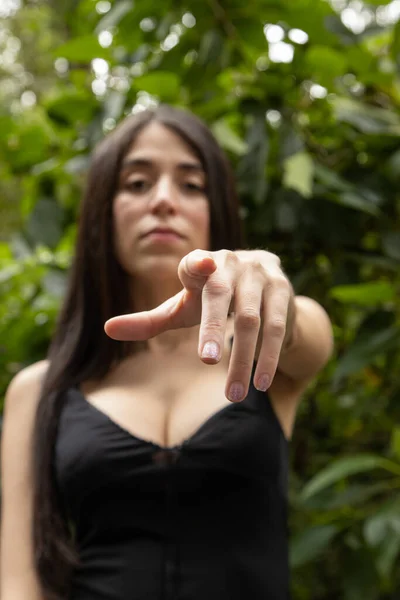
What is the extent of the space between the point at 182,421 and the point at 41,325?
45 centimetres

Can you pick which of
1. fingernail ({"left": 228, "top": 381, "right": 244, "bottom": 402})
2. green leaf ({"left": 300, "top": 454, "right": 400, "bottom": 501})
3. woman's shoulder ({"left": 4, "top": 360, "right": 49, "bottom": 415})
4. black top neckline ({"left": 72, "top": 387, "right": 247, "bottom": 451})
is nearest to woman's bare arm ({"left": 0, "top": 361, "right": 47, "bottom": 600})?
woman's shoulder ({"left": 4, "top": 360, "right": 49, "bottom": 415})

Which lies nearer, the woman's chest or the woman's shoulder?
the woman's chest

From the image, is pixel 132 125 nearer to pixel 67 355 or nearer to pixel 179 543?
pixel 67 355

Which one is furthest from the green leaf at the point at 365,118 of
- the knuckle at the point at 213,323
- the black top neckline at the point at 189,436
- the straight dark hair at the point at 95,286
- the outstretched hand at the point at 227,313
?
the knuckle at the point at 213,323

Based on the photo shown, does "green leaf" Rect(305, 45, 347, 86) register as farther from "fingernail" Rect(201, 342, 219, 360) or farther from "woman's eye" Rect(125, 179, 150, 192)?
"fingernail" Rect(201, 342, 219, 360)

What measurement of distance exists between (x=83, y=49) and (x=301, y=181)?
48 cm

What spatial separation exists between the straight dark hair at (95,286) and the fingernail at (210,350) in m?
0.64

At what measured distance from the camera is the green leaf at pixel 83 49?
3.96ft

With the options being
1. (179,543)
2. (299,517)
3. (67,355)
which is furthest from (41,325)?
(299,517)

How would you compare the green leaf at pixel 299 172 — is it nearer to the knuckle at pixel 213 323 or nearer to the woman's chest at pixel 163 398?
the woman's chest at pixel 163 398

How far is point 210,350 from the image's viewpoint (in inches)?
18.8

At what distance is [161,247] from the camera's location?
1010 mm

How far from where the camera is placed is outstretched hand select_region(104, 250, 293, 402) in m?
0.51

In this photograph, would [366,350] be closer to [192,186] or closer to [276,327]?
[192,186]
